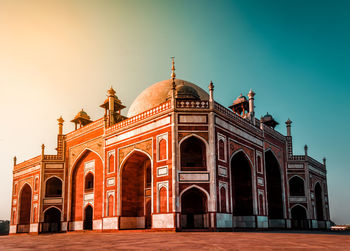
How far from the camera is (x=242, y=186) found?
2134 cm

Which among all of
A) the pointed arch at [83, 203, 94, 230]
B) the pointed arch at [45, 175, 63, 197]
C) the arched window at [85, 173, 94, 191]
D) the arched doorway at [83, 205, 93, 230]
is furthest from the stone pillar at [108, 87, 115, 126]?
the pointed arch at [45, 175, 63, 197]

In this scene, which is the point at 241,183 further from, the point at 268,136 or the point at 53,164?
the point at 53,164

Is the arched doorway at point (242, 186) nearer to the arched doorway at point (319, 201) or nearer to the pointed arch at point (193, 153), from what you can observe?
the pointed arch at point (193, 153)

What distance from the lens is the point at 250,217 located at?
67.8ft

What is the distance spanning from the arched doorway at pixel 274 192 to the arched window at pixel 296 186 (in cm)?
268

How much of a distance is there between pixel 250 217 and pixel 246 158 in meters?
3.57

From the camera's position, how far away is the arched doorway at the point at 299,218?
86.9 ft

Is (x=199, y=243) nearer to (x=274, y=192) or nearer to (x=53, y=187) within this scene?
(x=274, y=192)

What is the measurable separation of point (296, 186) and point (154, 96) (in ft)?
45.9

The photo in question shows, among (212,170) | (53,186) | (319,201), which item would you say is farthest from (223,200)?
(319,201)

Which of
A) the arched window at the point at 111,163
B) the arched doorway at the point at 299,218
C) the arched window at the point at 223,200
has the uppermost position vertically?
the arched window at the point at 111,163

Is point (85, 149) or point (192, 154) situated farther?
point (85, 149)

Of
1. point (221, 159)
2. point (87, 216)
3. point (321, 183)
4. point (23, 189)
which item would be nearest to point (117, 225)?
Answer: point (87, 216)

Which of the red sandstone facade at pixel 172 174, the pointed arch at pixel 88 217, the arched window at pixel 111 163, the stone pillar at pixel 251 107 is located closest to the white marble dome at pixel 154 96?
the red sandstone facade at pixel 172 174
